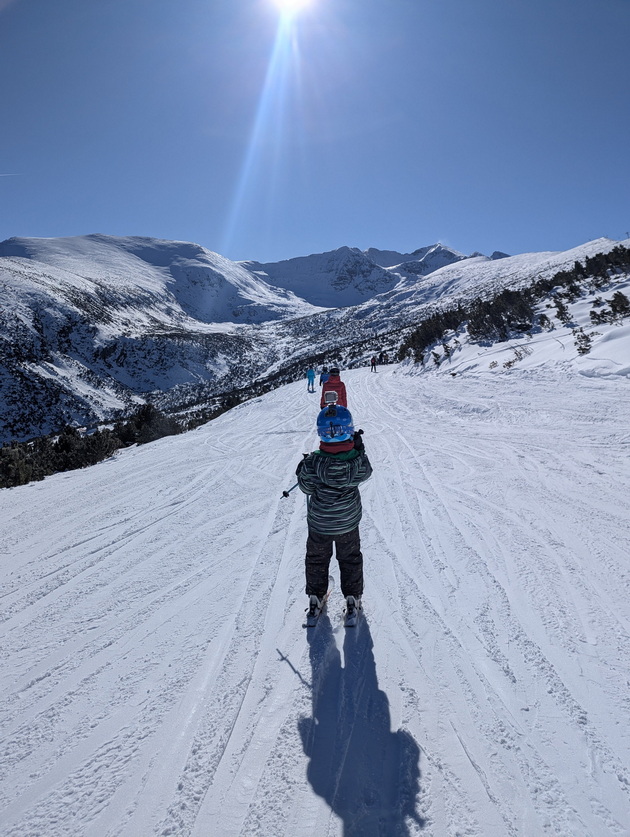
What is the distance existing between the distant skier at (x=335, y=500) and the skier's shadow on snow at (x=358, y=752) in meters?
0.55

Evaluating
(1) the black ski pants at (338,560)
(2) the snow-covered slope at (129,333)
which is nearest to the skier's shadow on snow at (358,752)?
→ (1) the black ski pants at (338,560)

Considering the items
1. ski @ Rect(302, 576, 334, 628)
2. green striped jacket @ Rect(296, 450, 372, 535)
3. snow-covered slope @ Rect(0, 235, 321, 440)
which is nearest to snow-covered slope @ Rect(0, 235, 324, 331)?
snow-covered slope @ Rect(0, 235, 321, 440)

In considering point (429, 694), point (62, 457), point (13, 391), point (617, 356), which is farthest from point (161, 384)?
point (429, 694)

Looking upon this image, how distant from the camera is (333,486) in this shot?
10.4ft

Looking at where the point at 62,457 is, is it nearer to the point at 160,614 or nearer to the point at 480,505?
the point at 160,614

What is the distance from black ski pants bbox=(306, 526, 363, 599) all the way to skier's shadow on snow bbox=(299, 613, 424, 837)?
0.53 m

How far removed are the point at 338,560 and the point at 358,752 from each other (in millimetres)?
1309

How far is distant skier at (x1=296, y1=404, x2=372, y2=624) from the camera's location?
3.15 m

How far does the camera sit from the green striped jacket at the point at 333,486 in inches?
124

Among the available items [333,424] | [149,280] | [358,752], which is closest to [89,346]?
[333,424]

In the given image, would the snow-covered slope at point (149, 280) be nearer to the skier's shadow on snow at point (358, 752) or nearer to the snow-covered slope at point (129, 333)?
the snow-covered slope at point (129, 333)

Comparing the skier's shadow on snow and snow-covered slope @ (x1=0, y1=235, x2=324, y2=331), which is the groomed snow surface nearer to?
the skier's shadow on snow

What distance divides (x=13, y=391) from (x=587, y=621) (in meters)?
48.0

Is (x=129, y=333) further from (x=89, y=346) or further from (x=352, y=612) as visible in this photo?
(x=352, y=612)
